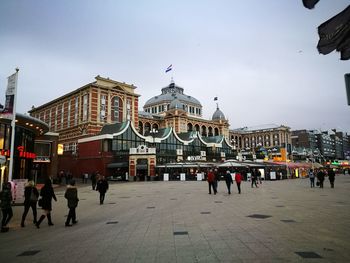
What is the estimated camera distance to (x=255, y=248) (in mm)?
6875

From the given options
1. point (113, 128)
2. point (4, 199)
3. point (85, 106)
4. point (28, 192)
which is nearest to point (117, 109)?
point (85, 106)

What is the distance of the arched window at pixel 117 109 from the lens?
67.7m

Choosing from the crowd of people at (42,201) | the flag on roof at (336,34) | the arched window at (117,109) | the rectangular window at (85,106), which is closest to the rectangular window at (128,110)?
the arched window at (117,109)

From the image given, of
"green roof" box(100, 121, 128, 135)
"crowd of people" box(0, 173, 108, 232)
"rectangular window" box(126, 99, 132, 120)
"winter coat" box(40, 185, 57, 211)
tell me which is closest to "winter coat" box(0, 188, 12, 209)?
"crowd of people" box(0, 173, 108, 232)

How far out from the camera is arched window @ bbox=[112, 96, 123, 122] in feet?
222

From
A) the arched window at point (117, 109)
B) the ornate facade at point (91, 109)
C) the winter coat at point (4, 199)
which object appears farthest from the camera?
the arched window at point (117, 109)

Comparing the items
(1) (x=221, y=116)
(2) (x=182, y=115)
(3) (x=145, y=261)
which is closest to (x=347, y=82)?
(3) (x=145, y=261)

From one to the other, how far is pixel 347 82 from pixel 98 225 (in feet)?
30.1

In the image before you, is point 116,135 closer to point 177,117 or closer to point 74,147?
point 74,147

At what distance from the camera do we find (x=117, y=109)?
68.4 m

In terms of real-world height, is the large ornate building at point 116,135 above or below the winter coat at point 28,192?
above

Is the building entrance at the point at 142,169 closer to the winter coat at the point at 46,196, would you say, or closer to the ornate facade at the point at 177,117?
the ornate facade at the point at 177,117

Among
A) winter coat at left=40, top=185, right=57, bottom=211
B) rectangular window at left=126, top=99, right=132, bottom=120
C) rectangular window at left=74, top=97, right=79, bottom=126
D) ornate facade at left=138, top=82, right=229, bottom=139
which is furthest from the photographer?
ornate facade at left=138, top=82, right=229, bottom=139

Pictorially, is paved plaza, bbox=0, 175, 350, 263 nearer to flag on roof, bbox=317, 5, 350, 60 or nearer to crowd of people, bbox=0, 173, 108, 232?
crowd of people, bbox=0, 173, 108, 232
